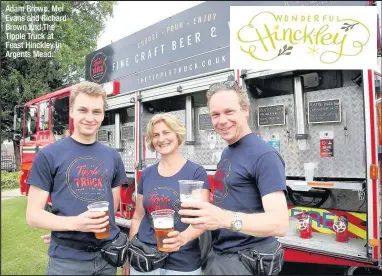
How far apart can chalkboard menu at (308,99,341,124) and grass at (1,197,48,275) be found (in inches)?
106

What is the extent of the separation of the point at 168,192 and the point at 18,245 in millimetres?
1039

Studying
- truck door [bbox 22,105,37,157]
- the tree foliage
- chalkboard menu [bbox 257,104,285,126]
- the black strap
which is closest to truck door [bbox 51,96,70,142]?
the tree foliage

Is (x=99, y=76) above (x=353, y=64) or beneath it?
above

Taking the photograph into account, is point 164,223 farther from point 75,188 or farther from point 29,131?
point 29,131

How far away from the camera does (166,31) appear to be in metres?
4.61

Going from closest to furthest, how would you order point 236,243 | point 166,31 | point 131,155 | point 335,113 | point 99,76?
point 236,243
point 335,113
point 166,31
point 131,155
point 99,76

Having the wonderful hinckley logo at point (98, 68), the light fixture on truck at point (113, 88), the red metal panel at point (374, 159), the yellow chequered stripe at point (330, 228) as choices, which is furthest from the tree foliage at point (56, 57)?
the yellow chequered stripe at point (330, 228)

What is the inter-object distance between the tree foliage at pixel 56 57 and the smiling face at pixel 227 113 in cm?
206

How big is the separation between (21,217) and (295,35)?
245 cm

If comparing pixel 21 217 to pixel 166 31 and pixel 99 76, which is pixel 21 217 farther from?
pixel 99 76

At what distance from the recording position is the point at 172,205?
1.74m

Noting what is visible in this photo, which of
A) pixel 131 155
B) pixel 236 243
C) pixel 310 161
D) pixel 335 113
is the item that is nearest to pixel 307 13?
pixel 335 113

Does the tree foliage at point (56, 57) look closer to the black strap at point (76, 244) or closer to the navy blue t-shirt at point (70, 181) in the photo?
the navy blue t-shirt at point (70, 181)

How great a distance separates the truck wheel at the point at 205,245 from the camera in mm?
1767
